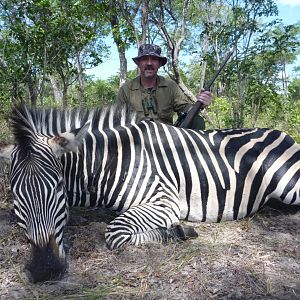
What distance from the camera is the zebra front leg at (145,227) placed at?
262 centimetres

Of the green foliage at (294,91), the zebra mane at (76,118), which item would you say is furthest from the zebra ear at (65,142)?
the green foliage at (294,91)

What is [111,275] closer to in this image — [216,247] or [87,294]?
[87,294]

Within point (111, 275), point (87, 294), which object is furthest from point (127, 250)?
point (87, 294)

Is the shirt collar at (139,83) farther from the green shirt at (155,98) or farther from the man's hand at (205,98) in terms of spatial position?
the man's hand at (205,98)


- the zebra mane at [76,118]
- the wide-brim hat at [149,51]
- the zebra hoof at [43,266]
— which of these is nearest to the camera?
the zebra hoof at [43,266]

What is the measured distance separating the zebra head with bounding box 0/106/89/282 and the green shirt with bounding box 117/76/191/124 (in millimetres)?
2154

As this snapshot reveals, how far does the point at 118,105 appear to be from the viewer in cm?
329

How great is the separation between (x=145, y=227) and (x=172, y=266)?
1.31 ft

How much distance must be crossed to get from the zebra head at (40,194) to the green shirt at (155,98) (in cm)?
215

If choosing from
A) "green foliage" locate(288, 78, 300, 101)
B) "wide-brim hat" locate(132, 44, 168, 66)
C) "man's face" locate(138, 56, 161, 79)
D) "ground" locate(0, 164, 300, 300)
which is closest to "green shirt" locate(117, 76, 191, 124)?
"man's face" locate(138, 56, 161, 79)

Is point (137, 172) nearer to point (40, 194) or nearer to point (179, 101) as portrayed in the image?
point (40, 194)

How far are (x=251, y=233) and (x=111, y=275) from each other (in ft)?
4.19

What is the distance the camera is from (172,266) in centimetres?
240

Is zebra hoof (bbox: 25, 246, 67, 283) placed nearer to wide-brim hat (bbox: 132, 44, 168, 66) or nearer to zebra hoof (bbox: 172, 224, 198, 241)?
zebra hoof (bbox: 172, 224, 198, 241)
